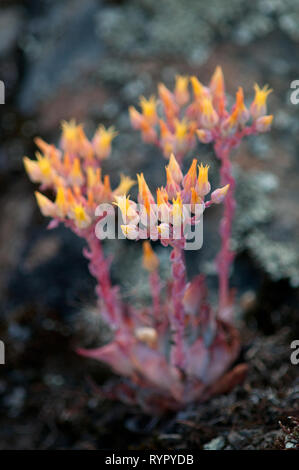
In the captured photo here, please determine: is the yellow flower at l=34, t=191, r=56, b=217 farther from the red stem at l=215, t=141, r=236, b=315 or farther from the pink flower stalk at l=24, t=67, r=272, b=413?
the red stem at l=215, t=141, r=236, b=315

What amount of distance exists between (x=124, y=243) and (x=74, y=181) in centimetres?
76

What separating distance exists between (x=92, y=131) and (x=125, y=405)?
144 centimetres

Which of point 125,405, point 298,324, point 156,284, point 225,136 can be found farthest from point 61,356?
point 225,136

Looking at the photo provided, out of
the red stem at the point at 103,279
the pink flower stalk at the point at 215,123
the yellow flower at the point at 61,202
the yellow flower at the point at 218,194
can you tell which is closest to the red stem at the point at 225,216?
the pink flower stalk at the point at 215,123

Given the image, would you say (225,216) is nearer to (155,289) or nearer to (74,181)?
(155,289)

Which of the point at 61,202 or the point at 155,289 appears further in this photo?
the point at 155,289

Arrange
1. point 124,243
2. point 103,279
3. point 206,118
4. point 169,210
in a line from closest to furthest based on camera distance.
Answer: point 169,210
point 206,118
point 103,279
point 124,243

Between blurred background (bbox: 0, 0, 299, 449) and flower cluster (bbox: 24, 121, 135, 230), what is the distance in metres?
0.66

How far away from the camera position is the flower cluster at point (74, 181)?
143 centimetres

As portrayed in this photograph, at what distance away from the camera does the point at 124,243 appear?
225 cm

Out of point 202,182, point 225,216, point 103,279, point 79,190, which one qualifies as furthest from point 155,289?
point 202,182

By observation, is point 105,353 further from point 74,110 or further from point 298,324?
point 74,110

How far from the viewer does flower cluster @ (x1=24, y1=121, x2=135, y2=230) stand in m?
1.43

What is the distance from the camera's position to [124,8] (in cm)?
281
